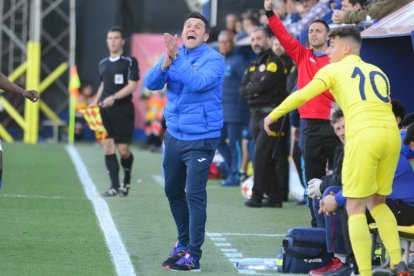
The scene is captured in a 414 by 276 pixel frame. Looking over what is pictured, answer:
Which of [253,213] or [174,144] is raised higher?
[174,144]

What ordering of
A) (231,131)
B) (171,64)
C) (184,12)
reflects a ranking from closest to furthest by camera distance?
(171,64)
(231,131)
(184,12)

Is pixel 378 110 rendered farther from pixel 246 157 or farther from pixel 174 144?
pixel 246 157

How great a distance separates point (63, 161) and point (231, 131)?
408 centimetres

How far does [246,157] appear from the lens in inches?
615

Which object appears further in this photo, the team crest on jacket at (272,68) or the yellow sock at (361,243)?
the team crest on jacket at (272,68)

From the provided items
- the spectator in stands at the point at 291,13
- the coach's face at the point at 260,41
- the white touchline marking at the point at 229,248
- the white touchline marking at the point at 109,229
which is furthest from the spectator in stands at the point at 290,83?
the white touchline marking at the point at 229,248

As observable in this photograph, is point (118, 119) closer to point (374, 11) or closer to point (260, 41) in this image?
point (260, 41)

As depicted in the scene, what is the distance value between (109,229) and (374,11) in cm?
328

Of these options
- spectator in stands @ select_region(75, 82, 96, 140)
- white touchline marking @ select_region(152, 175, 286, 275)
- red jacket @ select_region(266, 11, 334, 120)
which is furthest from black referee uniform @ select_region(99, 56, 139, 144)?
spectator in stands @ select_region(75, 82, 96, 140)

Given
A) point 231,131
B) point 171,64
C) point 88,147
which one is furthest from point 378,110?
point 88,147

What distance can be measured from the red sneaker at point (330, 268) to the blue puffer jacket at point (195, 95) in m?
1.25

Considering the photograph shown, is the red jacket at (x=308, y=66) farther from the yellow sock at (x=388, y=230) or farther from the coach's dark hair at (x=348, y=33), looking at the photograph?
the yellow sock at (x=388, y=230)

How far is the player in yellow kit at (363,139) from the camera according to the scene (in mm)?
7121

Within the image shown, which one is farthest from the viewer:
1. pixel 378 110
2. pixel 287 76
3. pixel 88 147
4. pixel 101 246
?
pixel 88 147
